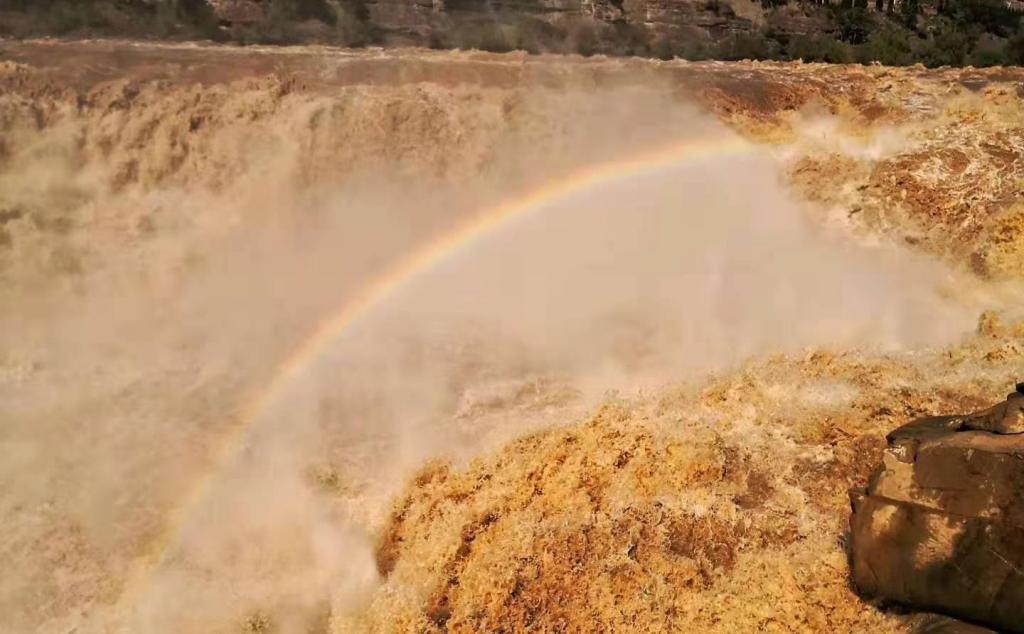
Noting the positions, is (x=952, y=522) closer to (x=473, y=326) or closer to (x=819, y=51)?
(x=473, y=326)

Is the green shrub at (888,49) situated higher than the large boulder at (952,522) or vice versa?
the green shrub at (888,49)

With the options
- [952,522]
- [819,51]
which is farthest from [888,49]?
[952,522]

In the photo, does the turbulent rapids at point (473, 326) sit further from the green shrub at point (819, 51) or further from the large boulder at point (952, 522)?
the green shrub at point (819, 51)

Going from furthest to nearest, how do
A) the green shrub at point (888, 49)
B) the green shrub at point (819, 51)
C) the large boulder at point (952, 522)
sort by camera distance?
the green shrub at point (888, 49), the green shrub at point (819, 51), the large boulder at point (952, 522)

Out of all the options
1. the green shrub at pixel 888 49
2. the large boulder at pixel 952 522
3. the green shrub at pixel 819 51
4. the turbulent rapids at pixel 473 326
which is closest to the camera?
the large boulder at pixel 952 522

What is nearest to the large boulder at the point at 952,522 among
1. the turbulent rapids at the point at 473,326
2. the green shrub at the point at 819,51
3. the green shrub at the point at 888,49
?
the turbulent rapids at the point at 473,326

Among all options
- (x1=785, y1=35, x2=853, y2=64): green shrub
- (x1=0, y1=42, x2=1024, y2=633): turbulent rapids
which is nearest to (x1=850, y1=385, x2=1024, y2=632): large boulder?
(x1=0, y1=42, x2=1024, y2=633): turbulent rapids

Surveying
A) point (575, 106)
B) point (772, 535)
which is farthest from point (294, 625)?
point (575, 106)
